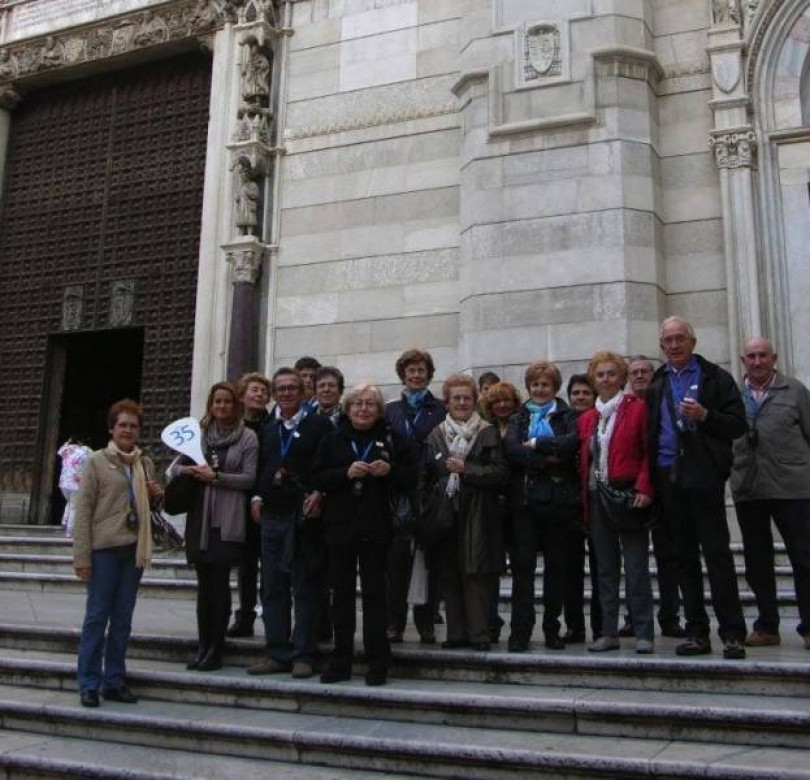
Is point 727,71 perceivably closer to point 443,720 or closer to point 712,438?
point 712,438

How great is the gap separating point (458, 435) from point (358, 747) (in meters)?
2.20

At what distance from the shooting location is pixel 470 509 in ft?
19.4

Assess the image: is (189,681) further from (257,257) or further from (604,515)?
(257,257)

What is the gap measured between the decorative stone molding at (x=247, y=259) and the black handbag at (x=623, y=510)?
8059 millimetres

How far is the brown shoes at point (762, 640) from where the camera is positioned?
18.5 ft

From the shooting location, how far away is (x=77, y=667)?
19.3ft

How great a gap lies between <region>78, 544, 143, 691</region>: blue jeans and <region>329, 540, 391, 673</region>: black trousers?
135 cm

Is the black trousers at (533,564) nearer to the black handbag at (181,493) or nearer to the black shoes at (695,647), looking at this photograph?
the black shoes at (695,647)

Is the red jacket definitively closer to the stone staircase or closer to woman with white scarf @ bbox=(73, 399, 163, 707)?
the stone staircase

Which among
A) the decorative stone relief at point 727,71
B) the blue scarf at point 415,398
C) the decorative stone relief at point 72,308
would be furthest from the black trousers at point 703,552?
the decorative stone relief at point 72,308

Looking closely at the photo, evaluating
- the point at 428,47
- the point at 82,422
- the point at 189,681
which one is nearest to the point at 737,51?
the point at 428,47

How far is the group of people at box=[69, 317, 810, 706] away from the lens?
5.48 meters

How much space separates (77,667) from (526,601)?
3.00 metres

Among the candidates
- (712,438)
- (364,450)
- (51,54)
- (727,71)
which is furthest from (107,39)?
(712,438)
